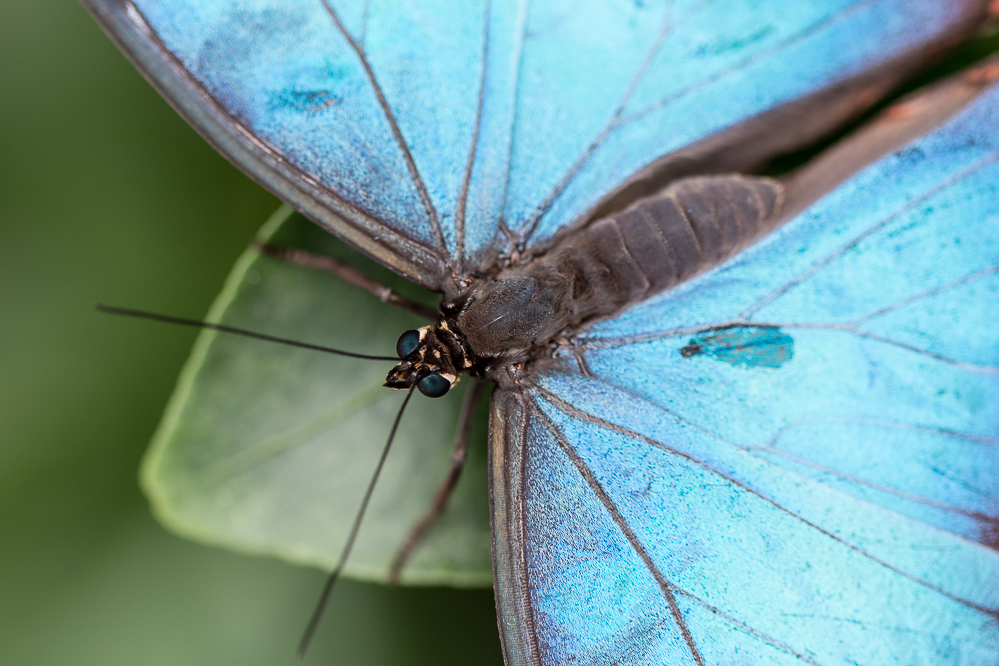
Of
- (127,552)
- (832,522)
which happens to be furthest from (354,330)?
(832,522)

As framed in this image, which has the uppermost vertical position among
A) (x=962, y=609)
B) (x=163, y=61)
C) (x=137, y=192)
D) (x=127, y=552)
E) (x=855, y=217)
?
(x=855, y=217)

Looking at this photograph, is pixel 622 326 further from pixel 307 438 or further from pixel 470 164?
pixel 307 438

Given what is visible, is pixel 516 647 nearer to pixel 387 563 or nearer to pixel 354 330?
pixel 387 563

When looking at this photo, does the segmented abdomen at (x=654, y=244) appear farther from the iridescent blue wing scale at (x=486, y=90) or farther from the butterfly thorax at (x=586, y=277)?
the iridescent blue wing scale at (x=486, y=90)

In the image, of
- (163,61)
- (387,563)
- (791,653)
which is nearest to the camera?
(163,61)

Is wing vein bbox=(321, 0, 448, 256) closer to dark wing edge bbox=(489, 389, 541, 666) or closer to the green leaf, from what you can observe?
the green leaf

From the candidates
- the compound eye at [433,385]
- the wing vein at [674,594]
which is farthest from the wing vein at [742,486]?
the compound eye at [433,385]

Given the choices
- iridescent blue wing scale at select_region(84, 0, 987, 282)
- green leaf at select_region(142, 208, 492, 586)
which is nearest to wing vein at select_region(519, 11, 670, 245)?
iridescent blue wing scale at select_region(84, 0, 987, 282)
